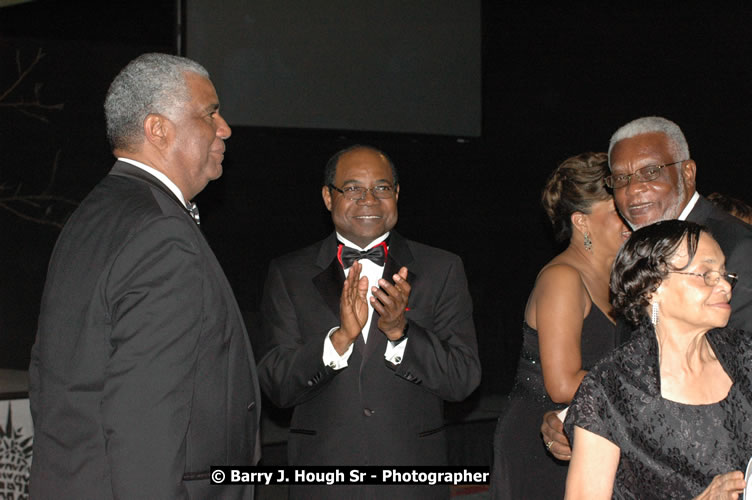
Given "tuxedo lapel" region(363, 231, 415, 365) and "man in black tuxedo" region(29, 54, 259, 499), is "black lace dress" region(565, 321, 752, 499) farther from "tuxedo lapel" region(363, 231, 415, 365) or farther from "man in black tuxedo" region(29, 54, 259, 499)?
"tuxedo lapel" region(363, 231, 415, 365)

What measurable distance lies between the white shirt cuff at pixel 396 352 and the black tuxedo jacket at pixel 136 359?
0.77 m

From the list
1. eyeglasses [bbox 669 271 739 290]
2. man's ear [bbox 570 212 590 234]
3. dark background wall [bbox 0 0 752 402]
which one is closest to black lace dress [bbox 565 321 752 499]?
eyeglasses [bbox 669 271 739 290]

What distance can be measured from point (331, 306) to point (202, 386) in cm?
100

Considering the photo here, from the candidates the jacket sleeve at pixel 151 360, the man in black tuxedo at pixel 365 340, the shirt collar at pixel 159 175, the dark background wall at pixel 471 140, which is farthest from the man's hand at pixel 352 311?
the dark background wall at pixel 471 140

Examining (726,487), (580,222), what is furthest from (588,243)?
(726,487)

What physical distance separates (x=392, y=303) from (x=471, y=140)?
4114 millimetres

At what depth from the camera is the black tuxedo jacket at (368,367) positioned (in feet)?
8.99

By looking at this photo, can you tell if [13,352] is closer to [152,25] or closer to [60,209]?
[60,209]

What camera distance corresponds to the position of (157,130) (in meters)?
2.17

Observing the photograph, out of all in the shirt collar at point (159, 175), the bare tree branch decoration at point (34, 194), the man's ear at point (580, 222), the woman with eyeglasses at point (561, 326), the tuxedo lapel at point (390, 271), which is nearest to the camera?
the shirt collar at point (159, 175)

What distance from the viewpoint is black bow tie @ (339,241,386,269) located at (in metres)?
2.97

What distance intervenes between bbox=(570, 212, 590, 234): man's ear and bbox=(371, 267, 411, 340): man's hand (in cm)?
76

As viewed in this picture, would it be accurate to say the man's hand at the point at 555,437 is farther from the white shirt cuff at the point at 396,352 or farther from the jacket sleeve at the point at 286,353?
the jacket sleeve at the point at 286,353

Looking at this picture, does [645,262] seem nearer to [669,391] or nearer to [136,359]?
[669,391]
